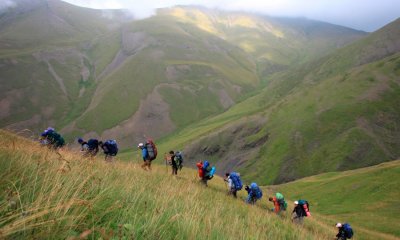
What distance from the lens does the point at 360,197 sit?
63.8m

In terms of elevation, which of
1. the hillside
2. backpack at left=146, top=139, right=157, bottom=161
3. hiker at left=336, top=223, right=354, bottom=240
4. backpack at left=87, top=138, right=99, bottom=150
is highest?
the hillside

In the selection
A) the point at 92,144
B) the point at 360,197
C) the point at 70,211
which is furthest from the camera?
the point at 360,197

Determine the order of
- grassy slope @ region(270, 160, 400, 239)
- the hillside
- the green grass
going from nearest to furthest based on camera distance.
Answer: grassy slope @ region(270, 160, 400, 239)
the green grass
the hillside

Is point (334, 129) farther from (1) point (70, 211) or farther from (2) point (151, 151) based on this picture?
(1) point (70, 211)

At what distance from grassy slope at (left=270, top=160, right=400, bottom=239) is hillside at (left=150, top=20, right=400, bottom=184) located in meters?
32.6

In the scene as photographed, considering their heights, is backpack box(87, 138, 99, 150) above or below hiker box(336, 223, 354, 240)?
above

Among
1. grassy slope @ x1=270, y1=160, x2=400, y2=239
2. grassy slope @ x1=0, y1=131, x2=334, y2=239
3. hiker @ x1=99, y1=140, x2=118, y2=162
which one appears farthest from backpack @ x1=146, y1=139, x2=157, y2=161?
grassy slope @ x1=270, y1=160, x2=400, y2=239

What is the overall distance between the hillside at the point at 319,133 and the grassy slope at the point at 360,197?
3265 centimetres

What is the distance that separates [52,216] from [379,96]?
5729 inches

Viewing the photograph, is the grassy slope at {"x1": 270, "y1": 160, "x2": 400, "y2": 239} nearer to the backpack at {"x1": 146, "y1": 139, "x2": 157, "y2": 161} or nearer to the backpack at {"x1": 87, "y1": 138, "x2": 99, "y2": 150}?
the backpack at {"x1": 146, "y1": 139, "x2": 157, "y2": 161}

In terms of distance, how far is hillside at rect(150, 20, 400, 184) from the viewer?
112 metres

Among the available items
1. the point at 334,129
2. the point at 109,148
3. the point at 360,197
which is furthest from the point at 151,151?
the point at 334,129

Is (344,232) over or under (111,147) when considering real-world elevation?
under

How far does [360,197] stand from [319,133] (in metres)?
63.3
